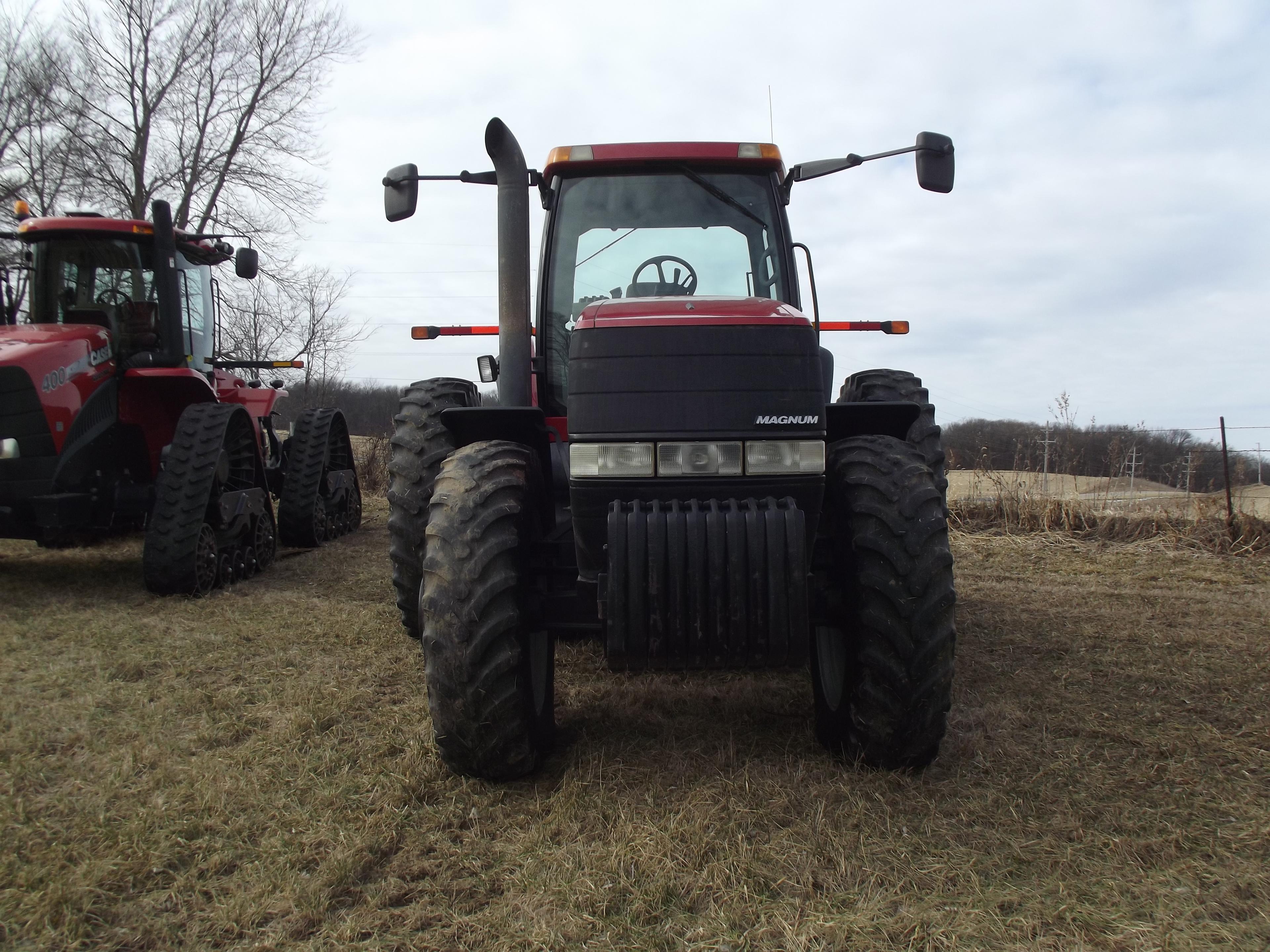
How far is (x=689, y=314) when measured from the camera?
9.48 ft

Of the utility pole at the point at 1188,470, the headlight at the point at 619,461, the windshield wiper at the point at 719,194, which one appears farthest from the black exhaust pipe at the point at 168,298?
the utility pole at the point at 1188,470

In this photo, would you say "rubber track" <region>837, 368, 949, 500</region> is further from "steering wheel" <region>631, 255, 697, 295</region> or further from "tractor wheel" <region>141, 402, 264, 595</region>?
"tractor wheel" <region>141, 402, 264, 595</region>

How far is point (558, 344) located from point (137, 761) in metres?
2.30

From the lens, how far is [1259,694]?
13.2ft

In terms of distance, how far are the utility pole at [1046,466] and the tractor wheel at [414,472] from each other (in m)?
7.61

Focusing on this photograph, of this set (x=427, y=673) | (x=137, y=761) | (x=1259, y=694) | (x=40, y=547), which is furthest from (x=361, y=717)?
(x=40, y=547)

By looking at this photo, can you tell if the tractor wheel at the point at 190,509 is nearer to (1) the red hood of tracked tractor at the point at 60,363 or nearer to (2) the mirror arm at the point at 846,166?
(1) the red hood of tracked tractor at the point at 60,363

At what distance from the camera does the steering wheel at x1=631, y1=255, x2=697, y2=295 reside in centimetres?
396

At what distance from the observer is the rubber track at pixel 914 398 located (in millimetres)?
4379

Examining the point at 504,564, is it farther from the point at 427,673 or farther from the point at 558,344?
the point at 558,344

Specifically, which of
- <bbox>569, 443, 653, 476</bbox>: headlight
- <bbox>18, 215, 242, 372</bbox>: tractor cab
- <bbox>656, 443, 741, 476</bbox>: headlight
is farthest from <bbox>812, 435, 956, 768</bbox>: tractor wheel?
<bbox>18, 215, 242, 372</bbox>: tractor cab

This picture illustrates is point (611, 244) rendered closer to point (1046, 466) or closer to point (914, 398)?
point (914, 398)

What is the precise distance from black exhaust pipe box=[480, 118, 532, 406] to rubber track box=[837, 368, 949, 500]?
177 centimetres

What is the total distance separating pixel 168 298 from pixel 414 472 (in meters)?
3.50
